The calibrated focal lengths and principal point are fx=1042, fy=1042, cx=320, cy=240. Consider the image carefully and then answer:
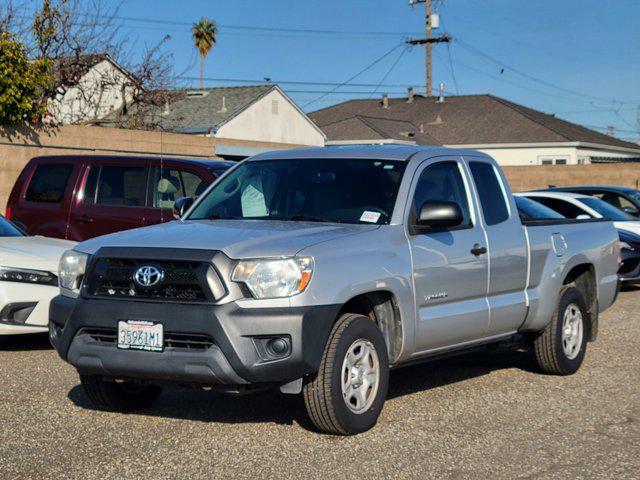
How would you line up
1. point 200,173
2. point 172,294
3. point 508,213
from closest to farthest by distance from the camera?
point 172,294
point 508,213
point 200,173

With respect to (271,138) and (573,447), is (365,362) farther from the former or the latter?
(271,138)

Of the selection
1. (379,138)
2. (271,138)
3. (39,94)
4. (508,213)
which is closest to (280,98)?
(271,138)

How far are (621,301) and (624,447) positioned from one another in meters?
9.07

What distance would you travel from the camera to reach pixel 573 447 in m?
6.46

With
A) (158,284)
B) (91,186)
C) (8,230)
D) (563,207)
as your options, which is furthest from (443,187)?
(563,207)

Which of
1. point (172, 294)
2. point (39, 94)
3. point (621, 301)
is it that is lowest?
point (621, 301)

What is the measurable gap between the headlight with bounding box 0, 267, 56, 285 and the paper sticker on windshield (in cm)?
411

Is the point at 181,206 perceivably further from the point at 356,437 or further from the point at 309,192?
the point at 356,437

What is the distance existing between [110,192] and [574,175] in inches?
1104

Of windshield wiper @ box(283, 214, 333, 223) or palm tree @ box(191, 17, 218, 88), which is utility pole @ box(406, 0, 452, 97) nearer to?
palm tree @ box(191, 17, 218, 88)

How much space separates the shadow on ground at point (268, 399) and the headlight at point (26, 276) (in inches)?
83.8

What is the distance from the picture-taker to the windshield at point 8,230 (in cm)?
1130

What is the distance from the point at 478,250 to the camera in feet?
25.7

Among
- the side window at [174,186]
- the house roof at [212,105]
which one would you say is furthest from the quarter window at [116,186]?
the house roof at [212,105]
